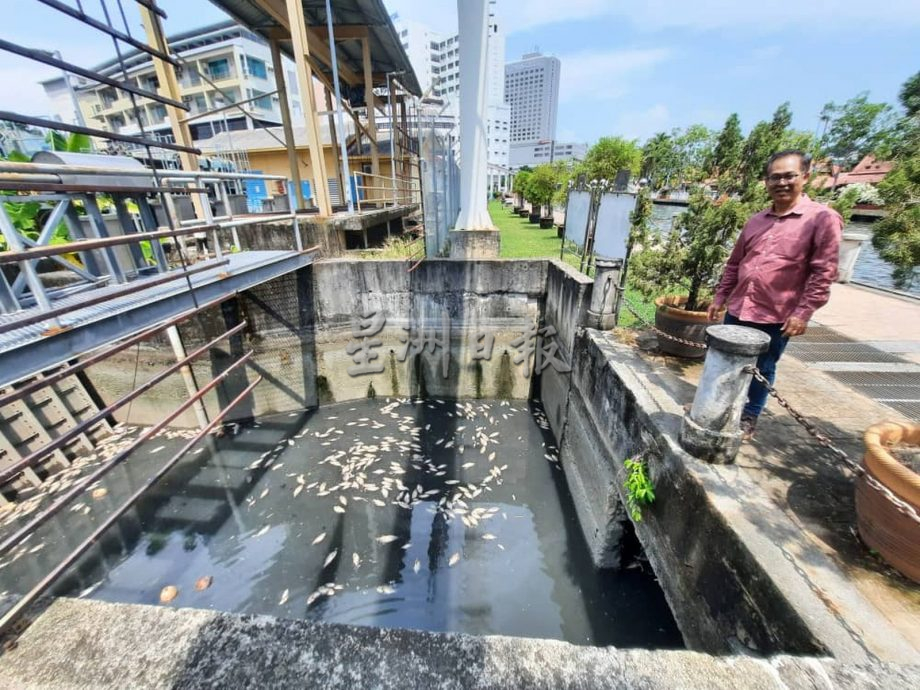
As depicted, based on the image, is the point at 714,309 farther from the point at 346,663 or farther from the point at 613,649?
the point at 346,663

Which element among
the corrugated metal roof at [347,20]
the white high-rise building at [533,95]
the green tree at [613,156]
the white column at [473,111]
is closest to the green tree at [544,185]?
the green tree at [613,156]

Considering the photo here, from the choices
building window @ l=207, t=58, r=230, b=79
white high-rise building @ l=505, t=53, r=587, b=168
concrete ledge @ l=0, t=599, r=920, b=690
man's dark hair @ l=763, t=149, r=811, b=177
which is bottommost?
concrete ledge @ l=0, t=599, r=920, b=690

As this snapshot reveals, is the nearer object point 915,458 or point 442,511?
point 915,458

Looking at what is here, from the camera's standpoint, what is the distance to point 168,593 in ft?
13.6

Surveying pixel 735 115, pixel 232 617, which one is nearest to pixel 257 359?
pixel 232 617

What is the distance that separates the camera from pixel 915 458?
1997mm

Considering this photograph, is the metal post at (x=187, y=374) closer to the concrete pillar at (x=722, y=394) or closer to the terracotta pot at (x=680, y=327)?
the concrete pillar at (x=722, y=394)

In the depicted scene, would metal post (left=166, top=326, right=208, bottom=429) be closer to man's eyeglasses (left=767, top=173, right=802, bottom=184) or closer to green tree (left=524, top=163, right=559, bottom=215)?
man's eyeglasses (left=767, top=173, right=802, bottom=184)

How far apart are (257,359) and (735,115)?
8088mm

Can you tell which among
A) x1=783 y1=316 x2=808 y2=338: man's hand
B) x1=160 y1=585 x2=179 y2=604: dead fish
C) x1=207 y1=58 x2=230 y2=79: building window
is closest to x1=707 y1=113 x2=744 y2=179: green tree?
x1=783 y1=316 x2=808 y2=338: man's hand

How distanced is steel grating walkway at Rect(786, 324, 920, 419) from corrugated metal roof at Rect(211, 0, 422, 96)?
10810mm

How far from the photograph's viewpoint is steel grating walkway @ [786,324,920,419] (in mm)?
3746

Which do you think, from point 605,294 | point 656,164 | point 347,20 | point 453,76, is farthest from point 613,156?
point 453,76

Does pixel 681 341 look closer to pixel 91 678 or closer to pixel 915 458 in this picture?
pixel 915 458
